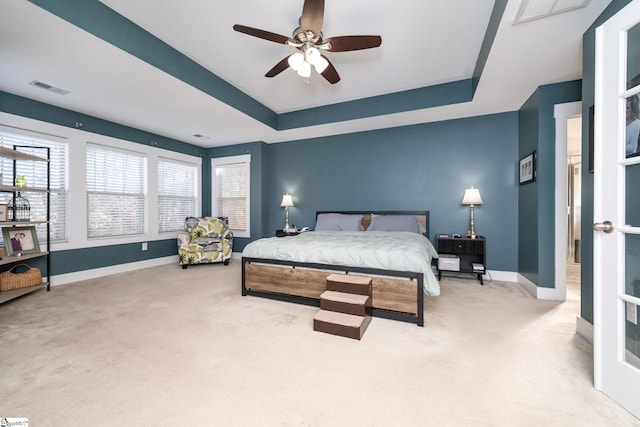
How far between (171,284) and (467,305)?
12.7 ft

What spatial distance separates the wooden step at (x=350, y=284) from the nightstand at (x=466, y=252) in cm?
191

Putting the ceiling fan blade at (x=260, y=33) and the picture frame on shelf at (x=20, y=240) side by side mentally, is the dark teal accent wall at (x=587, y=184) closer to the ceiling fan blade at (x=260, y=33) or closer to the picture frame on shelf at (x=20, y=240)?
the ceiling fan blade at (x=260, y=33)

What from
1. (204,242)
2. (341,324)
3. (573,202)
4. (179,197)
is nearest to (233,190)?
(179,197)

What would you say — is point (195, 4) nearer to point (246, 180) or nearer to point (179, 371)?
point (179, 371)

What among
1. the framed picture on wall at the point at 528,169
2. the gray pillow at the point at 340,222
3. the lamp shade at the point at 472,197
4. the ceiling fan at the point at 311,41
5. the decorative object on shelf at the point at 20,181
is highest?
the ceiling fan at the point at 311,41

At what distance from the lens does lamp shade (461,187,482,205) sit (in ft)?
12.6

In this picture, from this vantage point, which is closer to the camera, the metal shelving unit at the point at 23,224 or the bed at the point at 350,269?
the bed at the point at 350,269

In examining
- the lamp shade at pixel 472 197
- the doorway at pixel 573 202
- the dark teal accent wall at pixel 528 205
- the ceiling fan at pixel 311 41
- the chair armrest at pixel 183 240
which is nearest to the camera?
the ceiling fan at pixel 311 41

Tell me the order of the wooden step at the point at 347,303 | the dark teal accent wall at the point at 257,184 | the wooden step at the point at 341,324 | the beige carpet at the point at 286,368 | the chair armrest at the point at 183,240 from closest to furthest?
the beige carpet at the point at 286,368 < the wooden step at the point at 341,324 < the wooden step at the point at 347,303 < the chair armrest at the point at 183,240 < the dark teal accent wall at the point at 257,184

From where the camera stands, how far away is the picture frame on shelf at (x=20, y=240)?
3.14m

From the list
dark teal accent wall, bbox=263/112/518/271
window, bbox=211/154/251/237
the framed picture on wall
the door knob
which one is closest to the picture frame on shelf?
window, bbox=211/154/251/237

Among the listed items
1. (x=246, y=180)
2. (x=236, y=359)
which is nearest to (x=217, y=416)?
(x=236, y=359)

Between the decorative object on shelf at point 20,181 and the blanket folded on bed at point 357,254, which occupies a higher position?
the decorative object on shelf at point 20,181

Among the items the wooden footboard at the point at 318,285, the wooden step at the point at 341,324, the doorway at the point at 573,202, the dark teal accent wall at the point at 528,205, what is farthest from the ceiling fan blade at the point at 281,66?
the doorway at the point at 573,202
